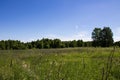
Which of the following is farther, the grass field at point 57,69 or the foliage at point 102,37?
the foliage at point 102,37

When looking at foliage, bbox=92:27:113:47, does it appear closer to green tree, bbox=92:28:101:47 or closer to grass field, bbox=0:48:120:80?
green tree, bbox=92:28:101:47

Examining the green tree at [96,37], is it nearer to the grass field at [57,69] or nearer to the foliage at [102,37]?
the foliage at [102,37]

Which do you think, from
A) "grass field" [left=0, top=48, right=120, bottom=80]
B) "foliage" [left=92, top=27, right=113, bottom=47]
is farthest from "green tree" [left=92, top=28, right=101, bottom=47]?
"grass field" [left=0, top=48, right=120, bottom=80]

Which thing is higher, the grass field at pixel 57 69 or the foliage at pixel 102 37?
the foliage at pixel 102 37

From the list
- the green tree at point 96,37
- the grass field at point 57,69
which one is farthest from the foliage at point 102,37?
the grass field at point 57,69

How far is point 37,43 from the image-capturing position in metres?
63.7

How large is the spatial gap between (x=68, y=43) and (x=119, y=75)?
64353 millimetres

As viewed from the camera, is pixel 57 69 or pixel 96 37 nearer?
Answer: pixel 57 69

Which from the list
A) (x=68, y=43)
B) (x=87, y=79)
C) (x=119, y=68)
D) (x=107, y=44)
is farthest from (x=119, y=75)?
(x=68, y=43)

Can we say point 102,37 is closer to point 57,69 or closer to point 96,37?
point 96,37

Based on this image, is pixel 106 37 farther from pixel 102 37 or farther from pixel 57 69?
pixel 57 69

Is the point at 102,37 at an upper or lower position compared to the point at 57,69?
upper

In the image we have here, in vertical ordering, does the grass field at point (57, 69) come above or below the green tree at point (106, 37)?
below

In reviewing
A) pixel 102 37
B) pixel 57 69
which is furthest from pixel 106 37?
pixel 57 69
